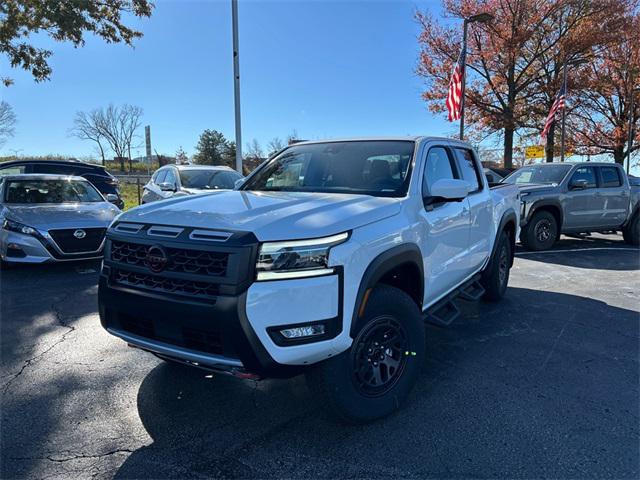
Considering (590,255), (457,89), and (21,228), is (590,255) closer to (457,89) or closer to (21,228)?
(457,89)

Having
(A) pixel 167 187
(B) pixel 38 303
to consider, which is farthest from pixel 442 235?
(A) pixel 167 187

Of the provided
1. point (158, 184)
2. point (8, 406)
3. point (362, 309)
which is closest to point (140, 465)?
point (8, 406)

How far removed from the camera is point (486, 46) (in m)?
24.8

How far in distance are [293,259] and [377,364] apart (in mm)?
984

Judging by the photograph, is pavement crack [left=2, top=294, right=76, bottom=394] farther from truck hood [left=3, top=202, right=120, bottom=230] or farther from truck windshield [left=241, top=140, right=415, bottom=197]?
truck windshield [left=241, top=140, right=415, bottom=197]

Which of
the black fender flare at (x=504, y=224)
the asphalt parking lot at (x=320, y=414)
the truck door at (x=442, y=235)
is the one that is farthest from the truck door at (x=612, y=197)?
the truck door at (x=442, y=235)

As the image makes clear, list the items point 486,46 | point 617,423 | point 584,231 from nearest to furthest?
point 617,423 → point 584,231 → point 486,46

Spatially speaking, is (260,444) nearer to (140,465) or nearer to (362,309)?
(140,465)

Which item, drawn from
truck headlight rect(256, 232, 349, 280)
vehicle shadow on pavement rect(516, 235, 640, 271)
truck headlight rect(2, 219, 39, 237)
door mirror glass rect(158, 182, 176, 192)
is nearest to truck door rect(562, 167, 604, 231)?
vehicle shadow on pavement rect(516, 235, 640, 271)

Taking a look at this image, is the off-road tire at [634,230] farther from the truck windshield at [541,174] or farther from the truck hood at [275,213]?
the truck hood at [275,213]

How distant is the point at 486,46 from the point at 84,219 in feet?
80.0

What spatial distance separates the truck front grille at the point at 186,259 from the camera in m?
2.38

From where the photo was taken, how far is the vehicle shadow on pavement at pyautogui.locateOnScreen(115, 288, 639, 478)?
2.46 m

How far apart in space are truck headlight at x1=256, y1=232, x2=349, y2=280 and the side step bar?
57.2 inches
